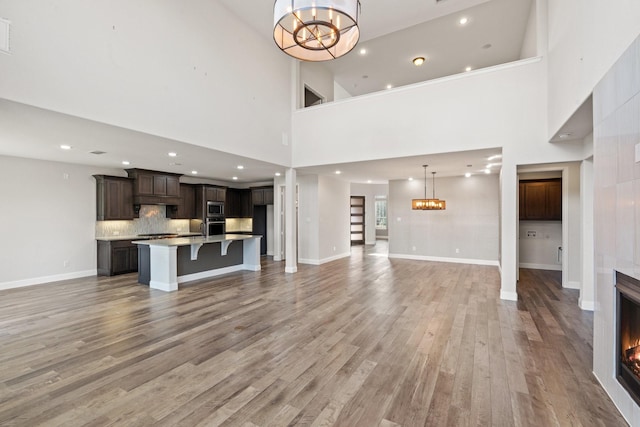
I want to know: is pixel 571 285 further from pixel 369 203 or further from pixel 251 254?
pixel 369 203

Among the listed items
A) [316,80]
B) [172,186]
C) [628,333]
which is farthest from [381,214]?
[628,333]

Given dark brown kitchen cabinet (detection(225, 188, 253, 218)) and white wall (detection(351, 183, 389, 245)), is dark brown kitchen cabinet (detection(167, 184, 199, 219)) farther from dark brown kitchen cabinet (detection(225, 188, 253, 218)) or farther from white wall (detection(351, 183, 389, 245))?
white wall (detection(351, 183, 389, 245))

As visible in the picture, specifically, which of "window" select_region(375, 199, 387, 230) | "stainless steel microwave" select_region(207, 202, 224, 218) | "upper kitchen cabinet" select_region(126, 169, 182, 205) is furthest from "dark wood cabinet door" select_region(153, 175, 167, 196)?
"window" select_region(375, 199, 387, 230)

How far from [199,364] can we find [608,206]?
12.3ft

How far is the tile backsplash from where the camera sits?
7227 mm

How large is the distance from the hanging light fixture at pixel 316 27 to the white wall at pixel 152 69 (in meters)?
1.87

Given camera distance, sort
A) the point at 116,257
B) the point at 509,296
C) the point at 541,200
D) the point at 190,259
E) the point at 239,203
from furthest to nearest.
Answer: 1. the point at 239,203
2. the point at 541,200
3. the point at 116,257
4. the point at 190,259
5. the point at 509,296

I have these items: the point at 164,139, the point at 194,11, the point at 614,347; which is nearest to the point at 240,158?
the point at 164,139

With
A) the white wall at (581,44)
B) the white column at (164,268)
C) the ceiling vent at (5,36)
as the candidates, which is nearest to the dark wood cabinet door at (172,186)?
the white column at (164,268)

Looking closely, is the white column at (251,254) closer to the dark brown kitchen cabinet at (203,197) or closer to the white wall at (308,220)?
the white wall at (308,220)

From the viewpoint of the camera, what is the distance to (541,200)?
7301 mm

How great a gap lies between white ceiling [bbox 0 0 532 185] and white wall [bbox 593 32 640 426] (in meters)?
3.10

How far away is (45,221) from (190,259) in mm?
3224

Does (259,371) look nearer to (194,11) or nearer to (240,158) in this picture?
(240,158)
